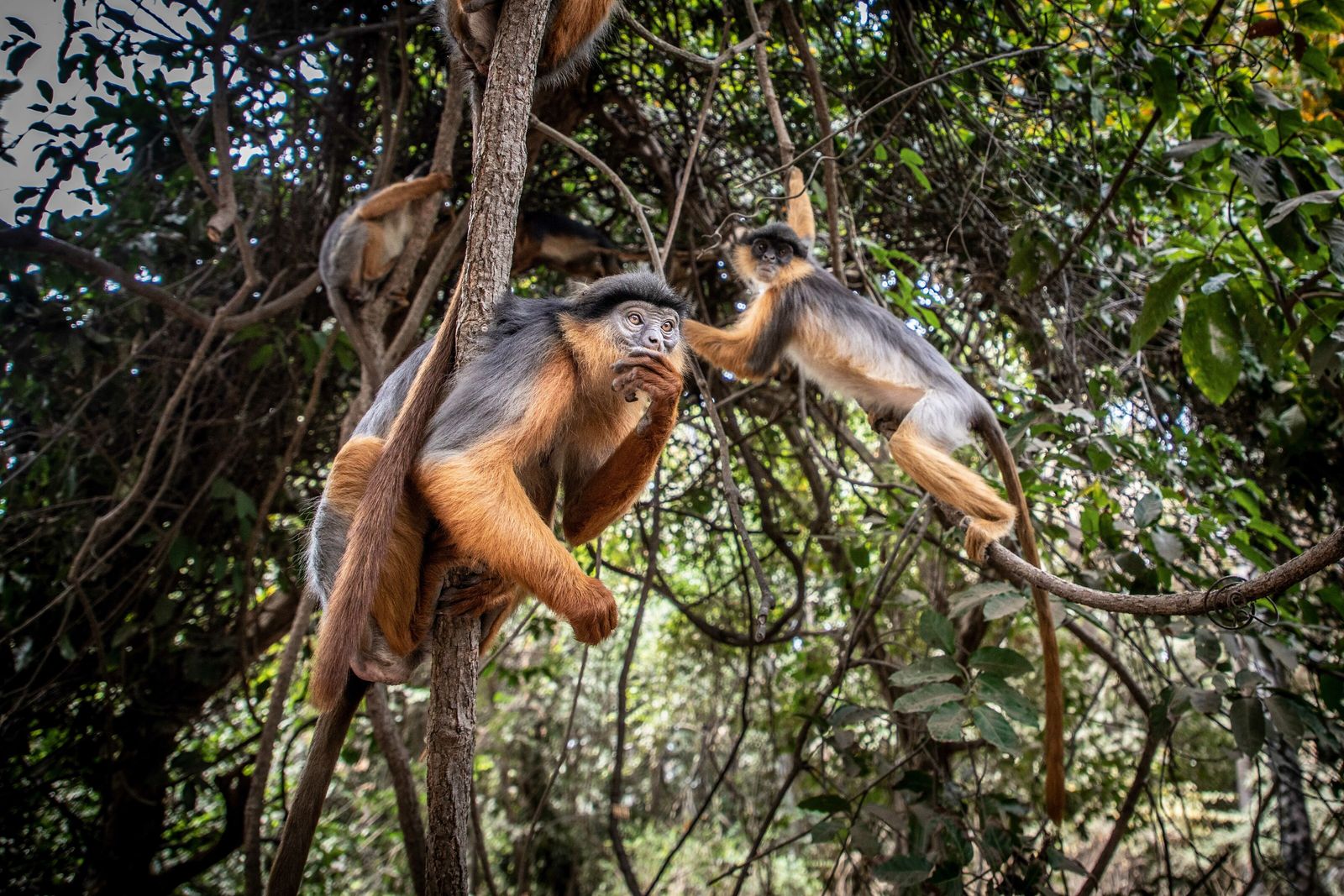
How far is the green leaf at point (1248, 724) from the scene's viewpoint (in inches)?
110

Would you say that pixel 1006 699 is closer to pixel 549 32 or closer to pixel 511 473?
Answer: pixel 511 473

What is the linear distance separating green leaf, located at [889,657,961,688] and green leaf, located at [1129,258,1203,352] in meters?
1.55

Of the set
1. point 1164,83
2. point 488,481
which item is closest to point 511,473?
point 488,481

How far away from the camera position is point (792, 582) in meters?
6.90

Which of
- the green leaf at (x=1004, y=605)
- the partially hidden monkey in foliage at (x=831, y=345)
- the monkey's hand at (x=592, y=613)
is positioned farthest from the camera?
the partially hidden monkey in foliage at (x=831, y=345)

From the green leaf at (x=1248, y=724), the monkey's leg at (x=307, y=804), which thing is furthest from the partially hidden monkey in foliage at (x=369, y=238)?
the green leaf at (x=1248, y=724)

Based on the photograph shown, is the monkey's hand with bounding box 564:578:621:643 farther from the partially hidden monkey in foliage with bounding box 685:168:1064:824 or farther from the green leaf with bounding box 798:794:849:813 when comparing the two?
the partially hidden monkey in foliage with bounding box 685:168:1064:824

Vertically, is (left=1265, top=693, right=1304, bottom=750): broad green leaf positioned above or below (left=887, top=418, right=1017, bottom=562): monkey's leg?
below

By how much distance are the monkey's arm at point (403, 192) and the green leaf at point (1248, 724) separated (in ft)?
16.5

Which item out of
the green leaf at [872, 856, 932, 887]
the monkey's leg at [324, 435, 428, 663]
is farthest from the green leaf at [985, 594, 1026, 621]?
the monkey's leg at [324, 435, 428, 663]

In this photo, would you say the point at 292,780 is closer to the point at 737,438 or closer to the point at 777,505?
the point at 777,505

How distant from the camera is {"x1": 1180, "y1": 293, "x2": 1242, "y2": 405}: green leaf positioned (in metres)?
3.15

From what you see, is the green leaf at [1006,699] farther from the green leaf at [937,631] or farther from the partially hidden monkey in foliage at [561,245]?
the partially hidden monkey in foliage at [561,245]

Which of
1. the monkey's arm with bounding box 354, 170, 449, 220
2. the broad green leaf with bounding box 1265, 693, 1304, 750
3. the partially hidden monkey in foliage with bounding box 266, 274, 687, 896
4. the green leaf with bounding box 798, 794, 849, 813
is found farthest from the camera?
the monkey's arm with bounding box 354, 170, 449, 220
